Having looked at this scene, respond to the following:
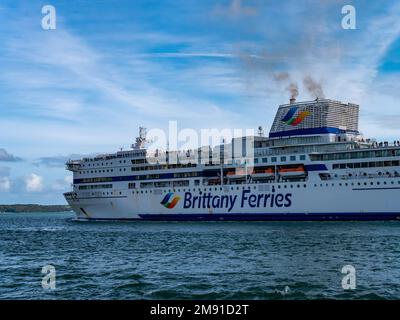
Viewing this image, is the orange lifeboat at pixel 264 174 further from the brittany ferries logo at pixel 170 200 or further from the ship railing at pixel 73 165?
the ship railing at pixel 73 165

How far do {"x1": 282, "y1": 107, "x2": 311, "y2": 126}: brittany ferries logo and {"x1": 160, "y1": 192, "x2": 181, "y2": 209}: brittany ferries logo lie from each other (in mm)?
16627

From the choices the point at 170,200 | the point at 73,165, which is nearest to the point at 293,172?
the point at 170,200

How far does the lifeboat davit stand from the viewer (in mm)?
58994

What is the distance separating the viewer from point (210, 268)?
2417cm

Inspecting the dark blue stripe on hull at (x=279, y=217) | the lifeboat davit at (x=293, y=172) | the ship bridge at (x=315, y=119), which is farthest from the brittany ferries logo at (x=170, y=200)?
the lifeboat davit at (x=293, y=172)

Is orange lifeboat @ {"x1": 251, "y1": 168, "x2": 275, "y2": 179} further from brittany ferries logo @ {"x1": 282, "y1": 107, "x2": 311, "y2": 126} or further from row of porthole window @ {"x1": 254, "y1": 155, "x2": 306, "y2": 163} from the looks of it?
brittany ferries logo @ {"x1": 282, "y1": 107, "x2": 311, "y2": 126}

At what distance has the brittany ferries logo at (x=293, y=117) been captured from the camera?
214ft

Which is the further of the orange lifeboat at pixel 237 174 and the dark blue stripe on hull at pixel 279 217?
the orange lifeboat at pixel 237 174

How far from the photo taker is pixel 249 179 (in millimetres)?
63562

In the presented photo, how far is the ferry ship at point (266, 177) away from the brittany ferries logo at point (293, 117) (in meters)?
0.12

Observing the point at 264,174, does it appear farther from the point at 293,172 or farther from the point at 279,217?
the point at 279,217

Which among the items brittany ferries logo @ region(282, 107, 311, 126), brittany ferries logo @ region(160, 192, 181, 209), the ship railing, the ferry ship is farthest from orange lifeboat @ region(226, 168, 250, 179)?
the ship railing
